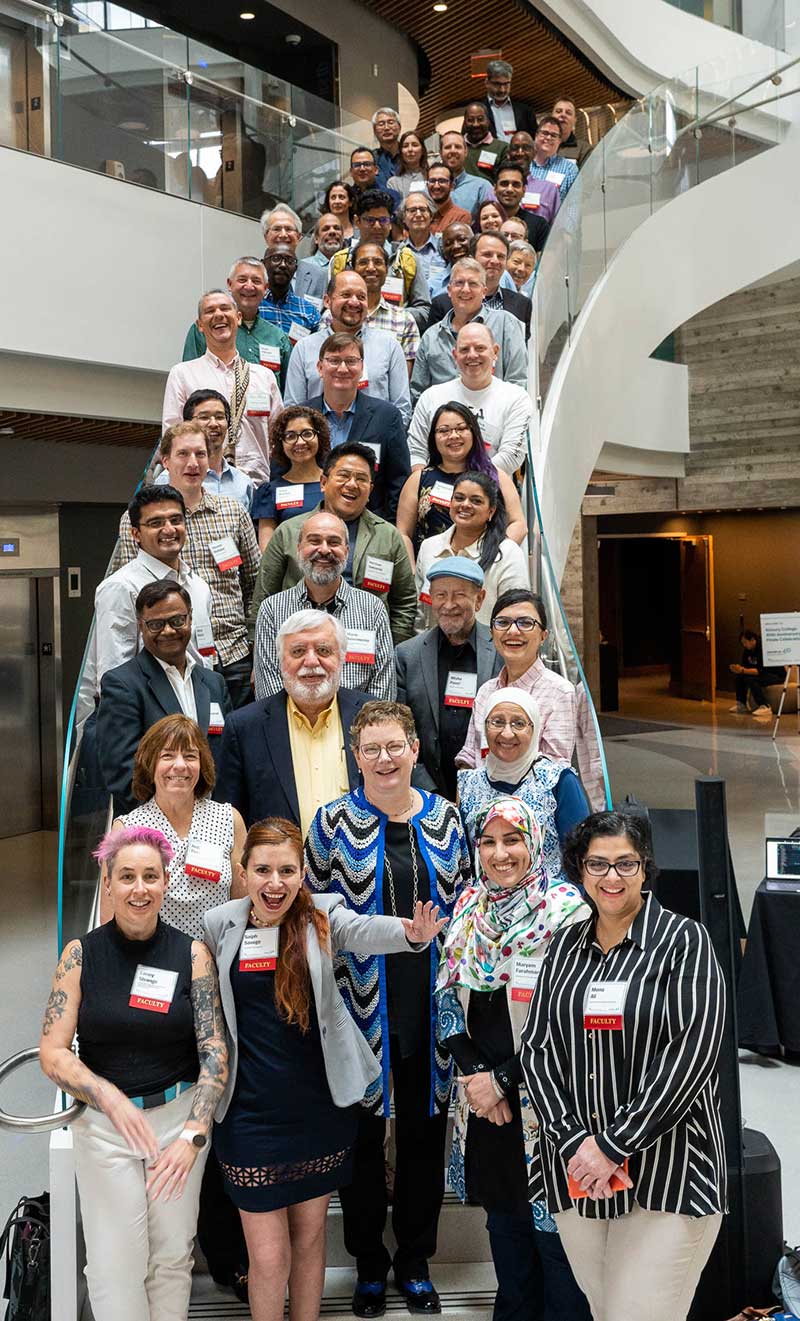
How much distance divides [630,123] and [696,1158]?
450 inches

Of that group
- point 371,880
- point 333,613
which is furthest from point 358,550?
point 371,880

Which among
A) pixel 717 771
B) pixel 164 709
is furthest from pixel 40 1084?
pixel 717 771

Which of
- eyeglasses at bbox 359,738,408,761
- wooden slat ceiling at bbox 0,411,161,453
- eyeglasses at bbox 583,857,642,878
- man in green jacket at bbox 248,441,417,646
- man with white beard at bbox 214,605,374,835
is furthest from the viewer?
wooden slat ceiling at bbox 0,411,161,453

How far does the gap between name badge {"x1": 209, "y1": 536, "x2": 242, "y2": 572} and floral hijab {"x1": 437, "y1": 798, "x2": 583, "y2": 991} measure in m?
2.18

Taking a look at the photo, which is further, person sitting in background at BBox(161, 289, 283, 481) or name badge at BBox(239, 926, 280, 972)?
person sitting in background at BBox(161, 289, 283, 481)

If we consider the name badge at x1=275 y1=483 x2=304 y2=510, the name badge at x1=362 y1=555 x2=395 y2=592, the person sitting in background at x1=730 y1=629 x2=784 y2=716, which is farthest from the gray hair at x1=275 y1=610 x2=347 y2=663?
the person sitting in background at x1=730 y1=629 x2=784 y2=716

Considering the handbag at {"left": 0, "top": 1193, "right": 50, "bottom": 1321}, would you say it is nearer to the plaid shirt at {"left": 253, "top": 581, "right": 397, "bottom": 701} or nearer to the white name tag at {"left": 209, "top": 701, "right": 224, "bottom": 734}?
the white name tag at {"left": 209, "top": 701, "right": 224, "bottom": 734}

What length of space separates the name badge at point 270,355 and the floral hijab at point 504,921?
448cm

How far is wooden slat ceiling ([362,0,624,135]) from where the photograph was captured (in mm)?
16109

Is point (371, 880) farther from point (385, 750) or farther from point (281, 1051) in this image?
point (281, 1051)

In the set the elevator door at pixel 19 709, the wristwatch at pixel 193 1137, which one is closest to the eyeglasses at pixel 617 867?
the wristwatch at pixel 193 1137

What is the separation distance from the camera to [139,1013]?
128 inches

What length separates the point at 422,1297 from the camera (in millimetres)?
3635

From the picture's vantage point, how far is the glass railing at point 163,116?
8156 millimetres
